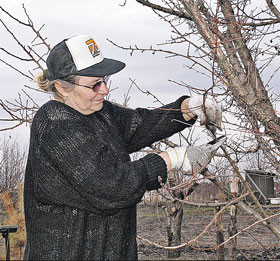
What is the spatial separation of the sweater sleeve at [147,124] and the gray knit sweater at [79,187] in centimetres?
23

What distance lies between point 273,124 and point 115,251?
4.54ft

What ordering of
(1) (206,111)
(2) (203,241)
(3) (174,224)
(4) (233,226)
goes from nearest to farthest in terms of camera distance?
1. (1) (206,111)
2. (4) (233,226)
3. (3) (174,224)
4. (2) (203,241)

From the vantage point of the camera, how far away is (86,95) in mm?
2289

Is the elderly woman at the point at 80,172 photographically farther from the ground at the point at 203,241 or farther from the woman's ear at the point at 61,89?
the ground at the point at 203,241

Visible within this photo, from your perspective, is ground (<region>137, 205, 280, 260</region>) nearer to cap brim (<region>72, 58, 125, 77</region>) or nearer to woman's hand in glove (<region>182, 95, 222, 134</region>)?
woman's hand in glove (<region>182, 95, 222, 134</region>)

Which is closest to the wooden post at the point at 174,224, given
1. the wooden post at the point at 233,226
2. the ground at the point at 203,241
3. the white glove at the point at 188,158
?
the ground at the point at 203,241

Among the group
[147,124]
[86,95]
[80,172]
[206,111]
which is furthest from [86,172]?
[206,111]

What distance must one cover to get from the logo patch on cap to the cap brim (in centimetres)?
6

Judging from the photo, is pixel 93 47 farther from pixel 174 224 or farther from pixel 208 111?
pixel 174 224

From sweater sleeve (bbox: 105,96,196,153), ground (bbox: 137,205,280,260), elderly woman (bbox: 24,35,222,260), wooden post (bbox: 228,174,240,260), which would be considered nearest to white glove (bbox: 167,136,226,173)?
elderly woman (bbox: 24,35,222,260)

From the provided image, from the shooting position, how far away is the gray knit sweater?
2.11 m

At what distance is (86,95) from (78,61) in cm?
19

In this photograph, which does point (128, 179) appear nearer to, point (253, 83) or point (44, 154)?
point (44, 154)

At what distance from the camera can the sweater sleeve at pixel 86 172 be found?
2100mm
